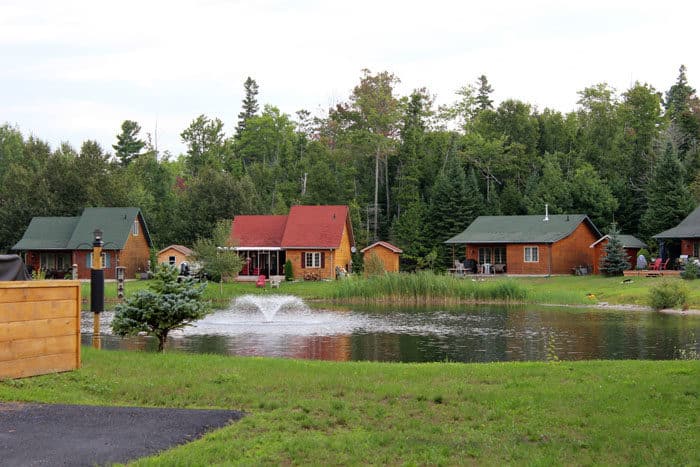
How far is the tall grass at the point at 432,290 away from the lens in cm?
3772

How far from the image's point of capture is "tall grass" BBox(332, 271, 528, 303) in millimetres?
37719

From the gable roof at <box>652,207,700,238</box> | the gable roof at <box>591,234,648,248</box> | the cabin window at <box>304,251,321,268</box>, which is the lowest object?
the cabin window at <box>304,251,321,268</box>

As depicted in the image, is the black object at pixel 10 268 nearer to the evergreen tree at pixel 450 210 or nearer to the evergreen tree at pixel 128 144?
the evergreen tree at pixel 450 210

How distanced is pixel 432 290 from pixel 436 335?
13831 millimetres

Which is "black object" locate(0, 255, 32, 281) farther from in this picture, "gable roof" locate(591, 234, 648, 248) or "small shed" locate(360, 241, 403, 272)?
"gable roof" locate(591, 234, 648, 248)

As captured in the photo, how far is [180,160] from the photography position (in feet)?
321

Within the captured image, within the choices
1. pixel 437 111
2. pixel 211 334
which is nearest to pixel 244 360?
pixel 211 334

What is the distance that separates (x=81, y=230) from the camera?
177 feet

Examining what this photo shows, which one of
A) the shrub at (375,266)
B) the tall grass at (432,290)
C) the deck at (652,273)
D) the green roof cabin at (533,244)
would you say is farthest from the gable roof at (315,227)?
the deck at (652,273)

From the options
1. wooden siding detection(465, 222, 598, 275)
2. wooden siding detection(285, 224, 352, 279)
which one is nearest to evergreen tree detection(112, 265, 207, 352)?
wooden siding detection(285, 224, 352, 279)

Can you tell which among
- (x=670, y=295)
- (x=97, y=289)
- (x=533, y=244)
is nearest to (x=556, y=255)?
(x=533, y=244)

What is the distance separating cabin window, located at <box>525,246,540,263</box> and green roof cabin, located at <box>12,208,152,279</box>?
25.6 m

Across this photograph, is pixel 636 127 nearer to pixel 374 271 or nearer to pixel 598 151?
pixel 598 151

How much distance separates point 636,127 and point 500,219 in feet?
67.5
